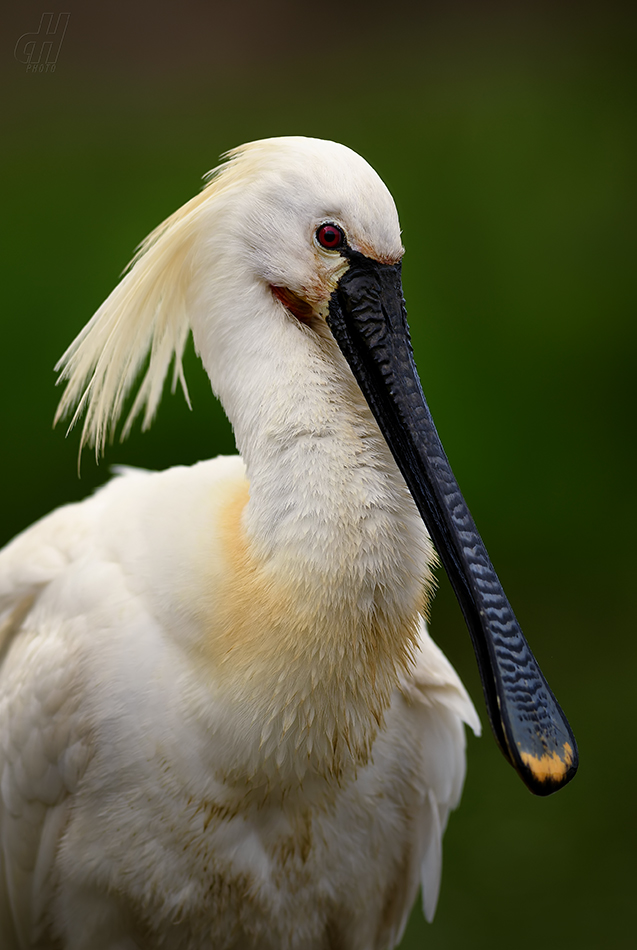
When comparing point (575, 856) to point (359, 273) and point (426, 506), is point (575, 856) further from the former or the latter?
point (359, 273)

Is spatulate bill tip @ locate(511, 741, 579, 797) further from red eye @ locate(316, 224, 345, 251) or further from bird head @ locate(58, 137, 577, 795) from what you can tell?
red eye @ locate(316, 224, 345, 251)

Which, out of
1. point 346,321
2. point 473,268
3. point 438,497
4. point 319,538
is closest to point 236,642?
point 319,538

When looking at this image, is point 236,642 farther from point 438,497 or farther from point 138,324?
point 138,324

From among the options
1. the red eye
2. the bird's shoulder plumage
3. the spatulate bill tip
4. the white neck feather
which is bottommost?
the bird's shoulder plumage

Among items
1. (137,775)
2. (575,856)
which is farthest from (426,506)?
(575,856)

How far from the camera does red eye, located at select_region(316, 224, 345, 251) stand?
1293mm

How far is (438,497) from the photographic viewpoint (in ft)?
4.22

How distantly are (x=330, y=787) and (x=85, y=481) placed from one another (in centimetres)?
242

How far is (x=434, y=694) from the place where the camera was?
1.70m

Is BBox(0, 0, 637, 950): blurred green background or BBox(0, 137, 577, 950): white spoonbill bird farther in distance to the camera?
BBox(0, 0, 637, 950): blurred green background

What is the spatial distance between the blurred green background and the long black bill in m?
1.56

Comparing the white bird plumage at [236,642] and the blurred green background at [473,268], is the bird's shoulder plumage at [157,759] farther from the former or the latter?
the blurred green background at [473,268]

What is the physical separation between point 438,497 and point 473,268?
3.07 m

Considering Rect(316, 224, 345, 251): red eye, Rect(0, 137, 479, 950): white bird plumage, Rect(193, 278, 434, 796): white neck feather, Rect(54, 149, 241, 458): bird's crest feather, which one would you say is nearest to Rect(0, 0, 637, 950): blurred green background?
Rect(0, 137, 479, 950): white bird plumage
